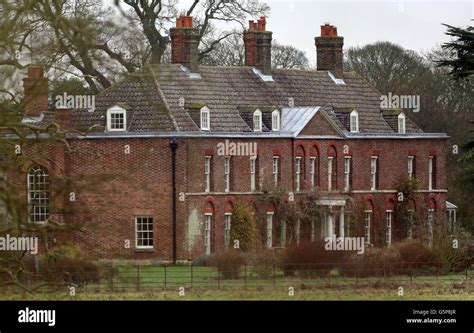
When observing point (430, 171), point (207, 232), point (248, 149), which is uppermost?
point (248, 149)

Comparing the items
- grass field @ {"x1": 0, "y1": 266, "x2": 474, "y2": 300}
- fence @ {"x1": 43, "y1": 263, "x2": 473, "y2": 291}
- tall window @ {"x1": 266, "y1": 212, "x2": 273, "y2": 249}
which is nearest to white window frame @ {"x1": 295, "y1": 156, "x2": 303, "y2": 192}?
tall window @ {"x1": 266, "y1": 212, "x2": 273, "y2": 249}

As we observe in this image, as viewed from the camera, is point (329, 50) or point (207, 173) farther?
point (329, 50)

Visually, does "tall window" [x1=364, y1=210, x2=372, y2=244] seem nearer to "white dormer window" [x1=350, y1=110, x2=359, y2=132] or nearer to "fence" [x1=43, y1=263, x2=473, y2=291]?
"white dormer window" [x1=350, y1=110, x2=359, y2=132]

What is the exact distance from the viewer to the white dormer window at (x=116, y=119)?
6850 centimetres

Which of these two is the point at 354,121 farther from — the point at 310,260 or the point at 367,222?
the point at 310,260

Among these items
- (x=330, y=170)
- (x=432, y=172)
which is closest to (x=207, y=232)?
(x=330, y=170)

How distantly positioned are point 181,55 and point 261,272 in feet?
67.5

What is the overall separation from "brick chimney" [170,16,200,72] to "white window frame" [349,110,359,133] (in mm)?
8179

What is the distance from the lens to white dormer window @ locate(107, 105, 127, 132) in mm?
68500

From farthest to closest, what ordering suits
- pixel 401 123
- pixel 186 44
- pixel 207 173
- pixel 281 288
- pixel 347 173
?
pixel 401 123 < pixel 347 173 < pixel 186 44 < pixel 207 173 < pixel 281 288

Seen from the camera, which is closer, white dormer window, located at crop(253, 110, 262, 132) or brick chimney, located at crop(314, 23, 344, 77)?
white dormer window, located at crop(253, 110, 262, 132)

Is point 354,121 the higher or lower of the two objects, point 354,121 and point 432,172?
the higher

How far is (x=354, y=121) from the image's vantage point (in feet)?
255

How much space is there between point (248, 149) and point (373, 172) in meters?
8.75
